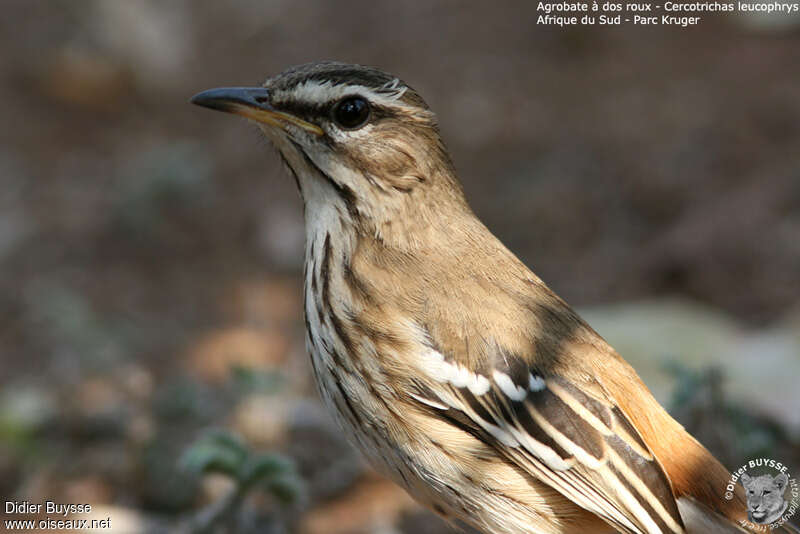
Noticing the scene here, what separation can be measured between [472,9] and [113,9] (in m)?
4.13

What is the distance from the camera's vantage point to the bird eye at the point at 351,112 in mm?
4633

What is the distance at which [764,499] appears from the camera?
431 cm

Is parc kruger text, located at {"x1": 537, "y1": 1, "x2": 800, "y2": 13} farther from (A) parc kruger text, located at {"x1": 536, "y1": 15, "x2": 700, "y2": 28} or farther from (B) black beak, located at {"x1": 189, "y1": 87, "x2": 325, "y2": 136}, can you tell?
(B) black beak, located at {"x1": 189, "y1": 87, "x2": 325, "y2": 136}

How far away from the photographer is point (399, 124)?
478 cm

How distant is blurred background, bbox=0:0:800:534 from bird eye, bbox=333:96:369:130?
1.20 meters

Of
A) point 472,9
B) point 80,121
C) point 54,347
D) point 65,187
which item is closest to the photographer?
point 54,347

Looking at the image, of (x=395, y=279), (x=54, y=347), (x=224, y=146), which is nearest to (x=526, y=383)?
(x=395, y=279)

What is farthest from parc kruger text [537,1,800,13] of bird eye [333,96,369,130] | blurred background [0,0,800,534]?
bird eye [333,96,369,130]

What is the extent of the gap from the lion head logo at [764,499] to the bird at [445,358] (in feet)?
0.17

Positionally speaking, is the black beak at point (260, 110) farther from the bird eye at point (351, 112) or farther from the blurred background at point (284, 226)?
the blurred background at point (284, 226)

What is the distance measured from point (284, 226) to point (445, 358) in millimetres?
5178

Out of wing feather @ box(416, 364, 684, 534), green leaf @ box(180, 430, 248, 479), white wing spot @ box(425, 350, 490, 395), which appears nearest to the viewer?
wing feather @ box(416, 364, 684, 534)

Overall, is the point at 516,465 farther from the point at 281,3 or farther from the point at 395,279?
the point at 281,3

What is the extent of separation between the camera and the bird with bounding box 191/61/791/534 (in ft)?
14.0
